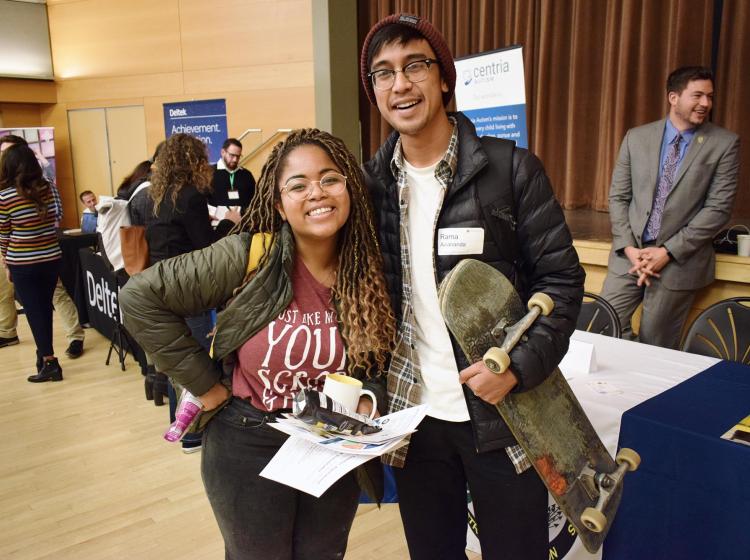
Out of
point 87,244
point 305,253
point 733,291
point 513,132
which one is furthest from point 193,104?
point 305,253

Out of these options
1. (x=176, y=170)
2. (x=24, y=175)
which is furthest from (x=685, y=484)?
(x=24, y=175)

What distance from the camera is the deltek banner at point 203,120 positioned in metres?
7.91

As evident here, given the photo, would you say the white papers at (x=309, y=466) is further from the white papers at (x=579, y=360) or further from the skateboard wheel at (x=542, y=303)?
the white papers at (x=579, y=360)

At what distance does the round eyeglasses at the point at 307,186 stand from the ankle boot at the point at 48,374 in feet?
12.7

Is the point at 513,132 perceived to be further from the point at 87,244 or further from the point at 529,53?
the point at 87,244

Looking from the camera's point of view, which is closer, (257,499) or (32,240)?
(257,499)

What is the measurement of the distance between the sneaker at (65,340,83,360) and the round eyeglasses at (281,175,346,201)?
14.3 ft

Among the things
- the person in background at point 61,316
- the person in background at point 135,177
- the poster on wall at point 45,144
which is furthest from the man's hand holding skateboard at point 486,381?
the poster on wall at point 45,144

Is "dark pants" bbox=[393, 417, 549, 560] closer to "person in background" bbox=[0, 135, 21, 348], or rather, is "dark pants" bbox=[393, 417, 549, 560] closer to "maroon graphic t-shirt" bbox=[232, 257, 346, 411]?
"maroon graphic t-shirt" bbox=[232, 257, 346, 411]

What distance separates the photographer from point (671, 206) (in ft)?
10.4

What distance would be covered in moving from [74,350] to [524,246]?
4650 millimetres

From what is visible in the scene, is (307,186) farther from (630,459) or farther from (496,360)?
(630,459)

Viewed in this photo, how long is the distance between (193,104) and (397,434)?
7.83 m

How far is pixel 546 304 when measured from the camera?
122 centimetres
